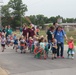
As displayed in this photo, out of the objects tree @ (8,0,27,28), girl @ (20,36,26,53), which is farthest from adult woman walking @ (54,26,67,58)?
tree @ (8,0,27,28)

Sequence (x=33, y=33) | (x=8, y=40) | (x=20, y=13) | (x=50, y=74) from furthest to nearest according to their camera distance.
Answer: (x=20, y=13) → (x=8, y=40) → (x=33, y=33) → (x=50, y=74)

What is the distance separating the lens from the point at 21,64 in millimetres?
13180

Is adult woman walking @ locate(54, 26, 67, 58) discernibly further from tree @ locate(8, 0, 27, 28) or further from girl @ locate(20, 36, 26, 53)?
tree @ locate(8, 0, 27, 28)

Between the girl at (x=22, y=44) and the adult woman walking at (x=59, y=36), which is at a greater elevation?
the adult woman walking at (x=59, y=36)

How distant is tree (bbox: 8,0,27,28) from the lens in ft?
373

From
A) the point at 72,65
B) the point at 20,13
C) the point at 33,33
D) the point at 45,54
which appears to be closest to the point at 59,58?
the point at 45,54

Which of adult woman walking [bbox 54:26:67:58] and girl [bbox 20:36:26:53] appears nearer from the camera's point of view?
adult woman walking [bbox 54:26:67:58]

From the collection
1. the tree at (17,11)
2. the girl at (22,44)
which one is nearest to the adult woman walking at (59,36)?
the girl at (22,44)

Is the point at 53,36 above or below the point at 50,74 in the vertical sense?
above

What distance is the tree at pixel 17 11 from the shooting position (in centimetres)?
11362

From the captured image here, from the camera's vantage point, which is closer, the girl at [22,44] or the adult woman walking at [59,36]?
the adult woman walking at [59,36]

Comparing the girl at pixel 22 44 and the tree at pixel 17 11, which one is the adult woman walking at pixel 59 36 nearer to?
the girl at pixel 22 44

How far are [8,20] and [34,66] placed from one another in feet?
340

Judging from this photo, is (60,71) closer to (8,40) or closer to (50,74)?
(50,74)
